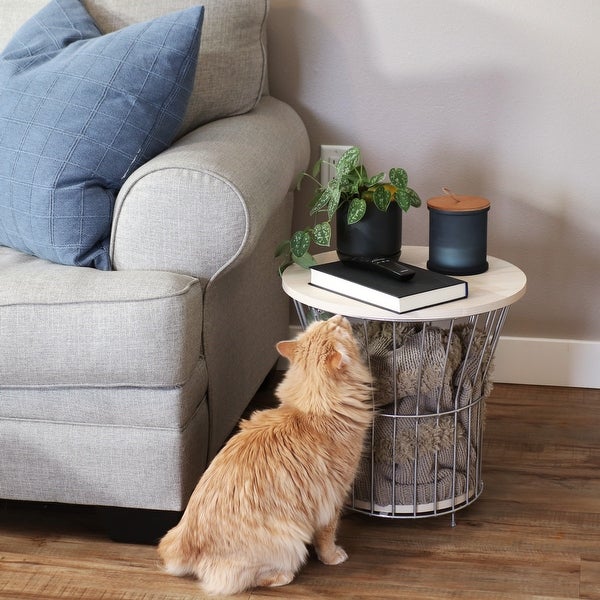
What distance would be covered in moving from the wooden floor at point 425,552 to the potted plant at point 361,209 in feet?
1.64

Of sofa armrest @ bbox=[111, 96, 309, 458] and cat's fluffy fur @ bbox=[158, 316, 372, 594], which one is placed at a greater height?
sofa armrest @ bbox=[111, 96, 309, 458]

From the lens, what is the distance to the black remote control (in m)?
1.48

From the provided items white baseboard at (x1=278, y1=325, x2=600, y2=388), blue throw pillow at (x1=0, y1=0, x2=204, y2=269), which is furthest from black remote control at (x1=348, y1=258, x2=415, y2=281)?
white baseboard at (x1=278, y1=325, x2=600, y2=388)

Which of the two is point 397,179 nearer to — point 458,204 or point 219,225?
point 458,204

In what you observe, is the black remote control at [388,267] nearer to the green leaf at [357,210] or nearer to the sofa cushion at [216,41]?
the green leaf at [357,210]

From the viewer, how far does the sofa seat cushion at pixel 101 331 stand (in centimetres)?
140

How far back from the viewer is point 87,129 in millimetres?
1607

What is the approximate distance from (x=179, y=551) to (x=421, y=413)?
18.7 inches

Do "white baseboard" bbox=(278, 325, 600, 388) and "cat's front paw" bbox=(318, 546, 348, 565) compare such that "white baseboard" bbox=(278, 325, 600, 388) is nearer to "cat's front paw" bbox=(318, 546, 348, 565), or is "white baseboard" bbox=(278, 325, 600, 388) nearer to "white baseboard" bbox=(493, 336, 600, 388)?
"white baseboard" bbox=(493, 336, 600, 388)

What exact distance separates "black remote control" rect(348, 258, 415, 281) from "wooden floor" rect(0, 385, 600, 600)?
0.47m

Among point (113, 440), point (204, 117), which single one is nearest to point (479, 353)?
point (113, 440)

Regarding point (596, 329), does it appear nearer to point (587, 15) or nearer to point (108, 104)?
point (587, 15)

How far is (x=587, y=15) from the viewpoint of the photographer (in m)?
1.98

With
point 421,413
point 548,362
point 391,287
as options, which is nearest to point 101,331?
point 391,287
